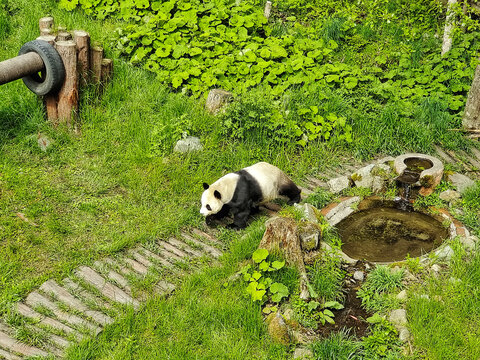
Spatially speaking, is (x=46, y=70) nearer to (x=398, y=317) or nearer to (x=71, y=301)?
(x=71, y=301)

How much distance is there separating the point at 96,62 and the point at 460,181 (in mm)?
5256

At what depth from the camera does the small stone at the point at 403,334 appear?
5309 mm

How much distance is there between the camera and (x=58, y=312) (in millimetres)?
5609

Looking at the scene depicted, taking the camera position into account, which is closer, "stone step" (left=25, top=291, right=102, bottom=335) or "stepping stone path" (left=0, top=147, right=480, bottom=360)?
"stepping stone path" (left=0, top=147, right=480, bottom=360)

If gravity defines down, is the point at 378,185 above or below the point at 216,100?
below

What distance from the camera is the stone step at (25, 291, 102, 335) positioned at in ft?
17.9

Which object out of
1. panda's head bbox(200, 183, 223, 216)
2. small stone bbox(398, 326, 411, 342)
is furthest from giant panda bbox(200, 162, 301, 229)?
small stone bbox(398, 326, 411, 342)

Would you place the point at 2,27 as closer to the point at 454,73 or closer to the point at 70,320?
the point at 70,320

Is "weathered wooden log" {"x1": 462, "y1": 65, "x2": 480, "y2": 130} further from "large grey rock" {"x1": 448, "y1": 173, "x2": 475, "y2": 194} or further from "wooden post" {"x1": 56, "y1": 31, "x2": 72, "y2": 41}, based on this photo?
"wooden post" {"x1": 56, "y1": 31, "x2": 72, "y2": 41}

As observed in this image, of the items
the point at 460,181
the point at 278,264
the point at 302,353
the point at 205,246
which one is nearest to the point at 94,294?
the point at 205,246

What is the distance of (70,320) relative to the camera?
5.54 meters

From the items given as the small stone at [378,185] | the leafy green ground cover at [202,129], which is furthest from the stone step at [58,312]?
the small stone at [378,185]

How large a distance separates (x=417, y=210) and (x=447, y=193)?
49 centimetres

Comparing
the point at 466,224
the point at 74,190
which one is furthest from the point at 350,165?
the point at 74,190
